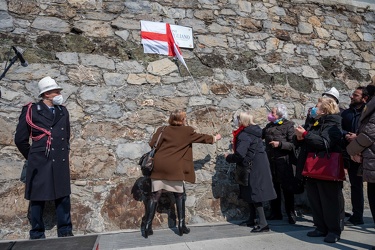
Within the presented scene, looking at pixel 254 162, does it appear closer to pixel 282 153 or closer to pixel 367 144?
pixel 282 153

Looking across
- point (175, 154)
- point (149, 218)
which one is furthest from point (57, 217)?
point (175, 154)

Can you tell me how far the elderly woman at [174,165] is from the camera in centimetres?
→ 390

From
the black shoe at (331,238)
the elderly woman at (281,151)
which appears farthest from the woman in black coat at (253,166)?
the black shoe at (331,238)

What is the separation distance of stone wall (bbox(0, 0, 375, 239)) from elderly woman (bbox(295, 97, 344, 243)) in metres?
1.28

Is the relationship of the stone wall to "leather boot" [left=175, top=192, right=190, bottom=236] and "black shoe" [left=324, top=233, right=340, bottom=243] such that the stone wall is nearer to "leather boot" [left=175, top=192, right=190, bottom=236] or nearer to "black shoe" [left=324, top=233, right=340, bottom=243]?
"leather boot" [left=175, top=192, right=190, bottom=236]

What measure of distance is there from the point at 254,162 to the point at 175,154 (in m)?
0.98

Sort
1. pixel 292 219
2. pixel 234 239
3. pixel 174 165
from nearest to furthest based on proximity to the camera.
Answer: pixel 234 239 < pixel 174 165 < pixel 292 219

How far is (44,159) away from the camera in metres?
3.60

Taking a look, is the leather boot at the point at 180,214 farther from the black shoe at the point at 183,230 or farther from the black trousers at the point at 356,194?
the black trousers at the point at 356,194

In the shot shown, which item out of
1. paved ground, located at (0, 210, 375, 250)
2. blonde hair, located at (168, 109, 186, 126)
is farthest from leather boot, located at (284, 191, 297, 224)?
blonde hair, located at (168, 109, 186, 126)

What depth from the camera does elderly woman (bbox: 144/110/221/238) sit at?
12.8 ft

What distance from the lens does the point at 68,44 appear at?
448 centimetres

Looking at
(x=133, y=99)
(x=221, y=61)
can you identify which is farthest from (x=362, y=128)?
(x=133, y=99)

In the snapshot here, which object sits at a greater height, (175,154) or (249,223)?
(175,154)
